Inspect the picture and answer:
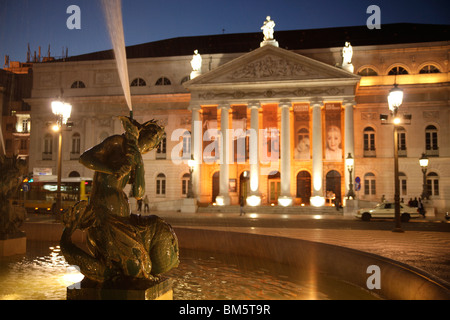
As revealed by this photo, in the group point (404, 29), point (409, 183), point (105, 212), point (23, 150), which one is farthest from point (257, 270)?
point (23, 150)

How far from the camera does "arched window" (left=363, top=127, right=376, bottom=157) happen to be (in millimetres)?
39869

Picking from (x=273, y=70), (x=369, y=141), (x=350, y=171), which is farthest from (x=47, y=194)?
(x=369, y=141)

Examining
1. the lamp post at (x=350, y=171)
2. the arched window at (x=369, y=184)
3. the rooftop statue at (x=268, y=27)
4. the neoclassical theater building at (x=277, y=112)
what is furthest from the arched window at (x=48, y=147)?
the arched window at (x=369, y=184)

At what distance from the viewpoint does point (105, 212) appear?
4.46 meters

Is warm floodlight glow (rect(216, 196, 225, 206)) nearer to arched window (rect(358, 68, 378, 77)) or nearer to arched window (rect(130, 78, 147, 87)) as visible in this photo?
arched window (rect(130, 78, 147, 87))

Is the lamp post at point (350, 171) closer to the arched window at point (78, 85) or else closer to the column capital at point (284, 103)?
the column capital at point (284, 103)

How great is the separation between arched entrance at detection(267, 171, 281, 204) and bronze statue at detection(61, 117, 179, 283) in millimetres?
35701

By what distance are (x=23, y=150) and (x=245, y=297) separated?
5556 centimetres

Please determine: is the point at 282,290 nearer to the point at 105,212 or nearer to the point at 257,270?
the point at 257,270

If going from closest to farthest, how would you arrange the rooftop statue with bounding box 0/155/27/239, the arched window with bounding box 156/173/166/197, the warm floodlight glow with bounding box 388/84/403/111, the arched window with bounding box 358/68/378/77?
the rooftop statue with bounding box 0/155/27/239 < the warm floodlight glow with bounding box 388/84/403/111 < the arched window with bounding box 358/68/378/77 < the arched window with bounding box 156/173/166/197

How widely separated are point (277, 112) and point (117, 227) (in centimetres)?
3693

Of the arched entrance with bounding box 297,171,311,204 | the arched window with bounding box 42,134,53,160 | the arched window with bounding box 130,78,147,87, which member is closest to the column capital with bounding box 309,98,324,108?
the arched entrance with bounding box 297,171,311,204

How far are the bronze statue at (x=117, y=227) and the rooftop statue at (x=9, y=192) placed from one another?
14.8 feet

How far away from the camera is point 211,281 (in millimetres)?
7223
